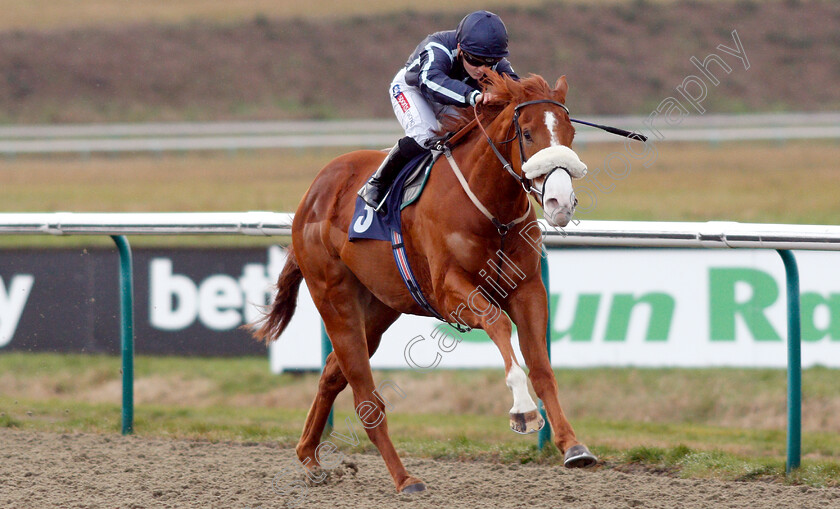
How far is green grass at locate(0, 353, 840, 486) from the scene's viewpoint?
5180mm

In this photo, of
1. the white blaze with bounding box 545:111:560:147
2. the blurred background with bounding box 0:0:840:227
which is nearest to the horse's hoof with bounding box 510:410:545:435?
the white blaze with bounding box 545:111:560:147

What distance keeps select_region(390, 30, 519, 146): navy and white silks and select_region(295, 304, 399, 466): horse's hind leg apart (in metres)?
0.94

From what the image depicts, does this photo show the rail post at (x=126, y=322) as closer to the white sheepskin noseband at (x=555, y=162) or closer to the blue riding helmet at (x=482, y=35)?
the blue riding helmet at (x=482, y=35)

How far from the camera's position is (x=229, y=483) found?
4652mm

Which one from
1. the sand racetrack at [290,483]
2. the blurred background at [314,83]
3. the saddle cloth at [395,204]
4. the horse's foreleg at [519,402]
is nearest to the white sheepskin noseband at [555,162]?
the horse's foreleg at [519,402]

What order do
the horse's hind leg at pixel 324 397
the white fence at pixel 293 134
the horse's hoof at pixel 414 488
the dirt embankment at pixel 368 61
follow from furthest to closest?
1. the dirt embankment at pixel 368 61
2. the white fence at pixel 293 134
3. the horse's hind leg at pixel 324 397
4. the horse's hoof at pixel 414 488

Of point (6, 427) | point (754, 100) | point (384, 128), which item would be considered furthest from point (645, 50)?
point (6, 427)

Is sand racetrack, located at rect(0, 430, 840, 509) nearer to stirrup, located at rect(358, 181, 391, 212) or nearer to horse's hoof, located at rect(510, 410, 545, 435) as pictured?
horse's hoof, located at rect(510, 410, 545, 435)

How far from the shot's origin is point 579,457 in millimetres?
3455

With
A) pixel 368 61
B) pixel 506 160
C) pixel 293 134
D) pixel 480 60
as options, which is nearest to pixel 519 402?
pixel 506 160

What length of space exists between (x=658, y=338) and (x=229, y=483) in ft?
12.6

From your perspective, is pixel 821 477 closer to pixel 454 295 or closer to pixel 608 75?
pixel 454 295

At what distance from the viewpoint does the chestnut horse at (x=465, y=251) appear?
362cm

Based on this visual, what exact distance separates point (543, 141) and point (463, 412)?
4724 mm
